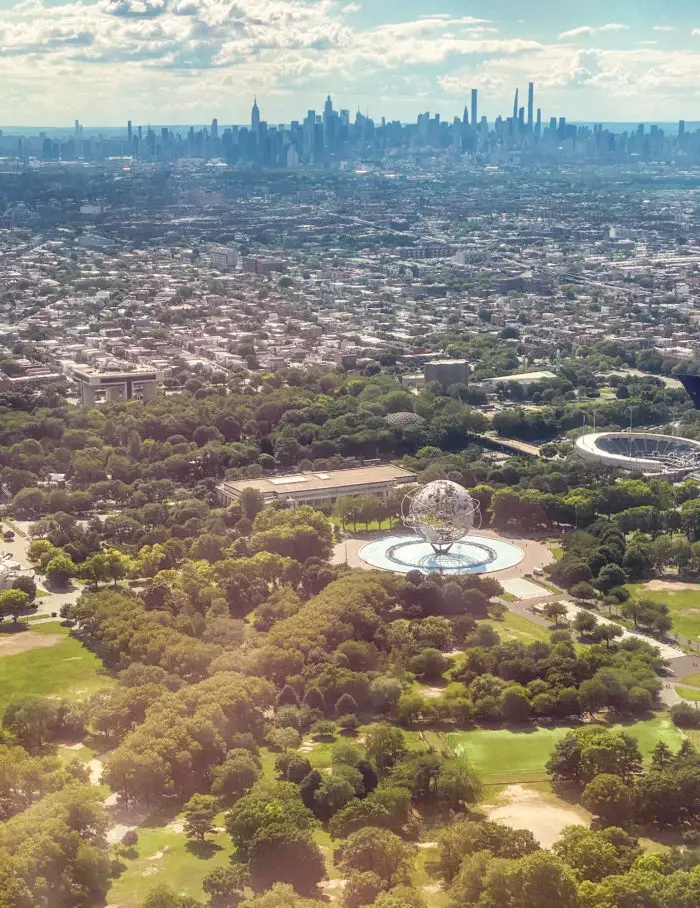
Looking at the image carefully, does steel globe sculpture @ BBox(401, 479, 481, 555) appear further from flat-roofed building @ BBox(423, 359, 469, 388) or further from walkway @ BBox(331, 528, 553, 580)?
flat-roofed building @ BBox(423, 359, 469, 388)

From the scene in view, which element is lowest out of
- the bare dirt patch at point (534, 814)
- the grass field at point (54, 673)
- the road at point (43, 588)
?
the road at point (43, 588)

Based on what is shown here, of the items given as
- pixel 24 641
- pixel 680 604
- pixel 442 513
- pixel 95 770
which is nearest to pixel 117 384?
pixel 442 513

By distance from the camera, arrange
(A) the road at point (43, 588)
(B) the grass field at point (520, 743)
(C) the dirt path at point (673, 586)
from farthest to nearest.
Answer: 1. (C) the dirt path at point (673, 586)
2. (A) the road at point (43, 588)
3. (B) the grass field at point (520, 743)

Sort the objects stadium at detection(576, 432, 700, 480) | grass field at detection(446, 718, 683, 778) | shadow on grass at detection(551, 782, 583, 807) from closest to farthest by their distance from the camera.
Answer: shadow on grass at detection(551, 782, 583, 807) < grass field at detection(446, 718, 683, 778) < stadium at detection(576, 432, 700, 480)

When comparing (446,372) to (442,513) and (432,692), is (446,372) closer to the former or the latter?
(442,513)

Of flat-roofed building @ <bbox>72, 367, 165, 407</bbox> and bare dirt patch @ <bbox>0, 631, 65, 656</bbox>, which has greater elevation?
flat-roofed building @ <bbox>72, 367, 165, 407</bbox>

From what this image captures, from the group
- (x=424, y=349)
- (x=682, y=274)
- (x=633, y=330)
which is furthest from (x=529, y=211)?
(x=424, y=349)

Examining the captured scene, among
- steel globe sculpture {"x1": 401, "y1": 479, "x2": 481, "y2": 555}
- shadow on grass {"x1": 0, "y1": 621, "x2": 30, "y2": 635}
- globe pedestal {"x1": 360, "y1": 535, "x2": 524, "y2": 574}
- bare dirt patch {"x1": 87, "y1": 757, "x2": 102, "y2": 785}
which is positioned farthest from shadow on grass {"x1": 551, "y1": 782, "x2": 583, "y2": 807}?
shadow on grass {"x1": 0, "y1": 621, "x2": 30, "y2": 635}

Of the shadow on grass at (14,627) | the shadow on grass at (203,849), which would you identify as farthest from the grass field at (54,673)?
the shadow on grass at (203,849)

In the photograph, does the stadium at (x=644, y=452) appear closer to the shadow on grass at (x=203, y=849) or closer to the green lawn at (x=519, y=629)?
the green lawn at (x=519, y=629)
